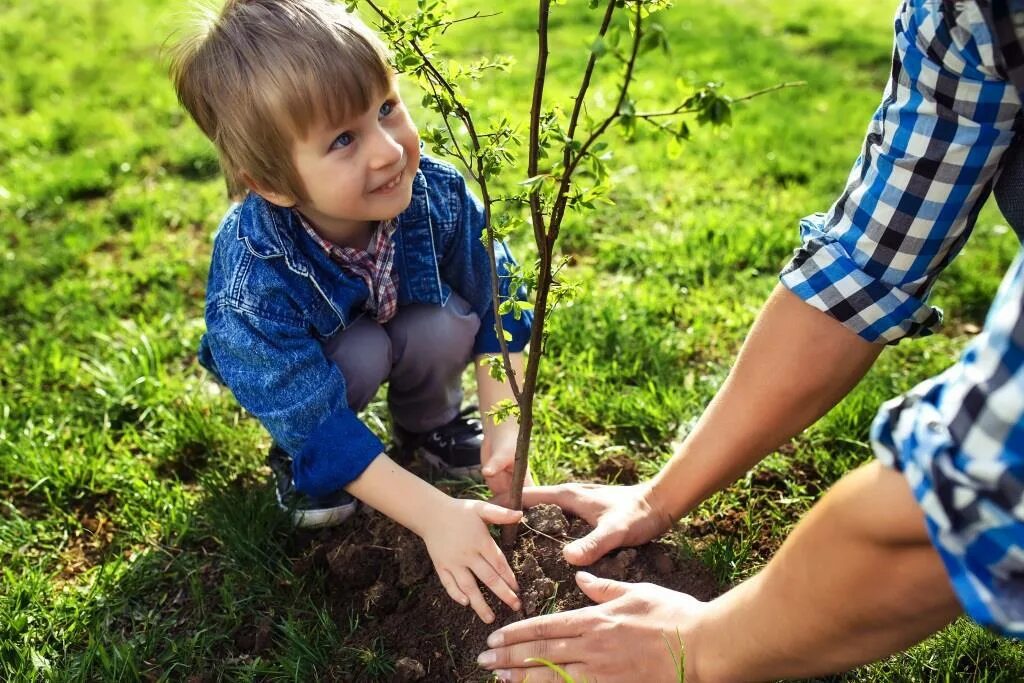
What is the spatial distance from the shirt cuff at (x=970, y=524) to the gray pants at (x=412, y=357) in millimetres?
1491

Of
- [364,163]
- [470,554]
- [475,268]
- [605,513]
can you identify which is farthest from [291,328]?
[605,513]

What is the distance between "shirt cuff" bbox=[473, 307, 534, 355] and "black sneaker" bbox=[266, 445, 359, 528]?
55 cm

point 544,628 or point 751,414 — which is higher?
point 751,414

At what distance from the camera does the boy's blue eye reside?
2.09 metres

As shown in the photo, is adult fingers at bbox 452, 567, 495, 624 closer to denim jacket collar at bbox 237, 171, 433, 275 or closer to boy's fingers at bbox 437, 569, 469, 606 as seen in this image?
boy's fingers at bbox 437, 569, 469, 606

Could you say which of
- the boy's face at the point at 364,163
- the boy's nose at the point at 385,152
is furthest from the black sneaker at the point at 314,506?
the boy's nose at the point at 385,152

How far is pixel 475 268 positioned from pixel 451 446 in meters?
0.50

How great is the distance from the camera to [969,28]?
1454mm

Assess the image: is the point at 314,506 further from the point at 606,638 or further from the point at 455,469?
the point at 606,638

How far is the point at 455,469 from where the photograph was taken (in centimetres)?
256

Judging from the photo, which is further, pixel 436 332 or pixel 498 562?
pixel 436 332

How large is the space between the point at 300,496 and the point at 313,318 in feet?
1.59

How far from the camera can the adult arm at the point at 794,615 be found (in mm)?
1234

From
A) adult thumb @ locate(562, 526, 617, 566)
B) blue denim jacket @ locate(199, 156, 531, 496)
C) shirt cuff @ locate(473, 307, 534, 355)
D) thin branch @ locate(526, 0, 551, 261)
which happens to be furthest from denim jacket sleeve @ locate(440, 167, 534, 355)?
thin branch @ locate(526, 0, 551, 261)
